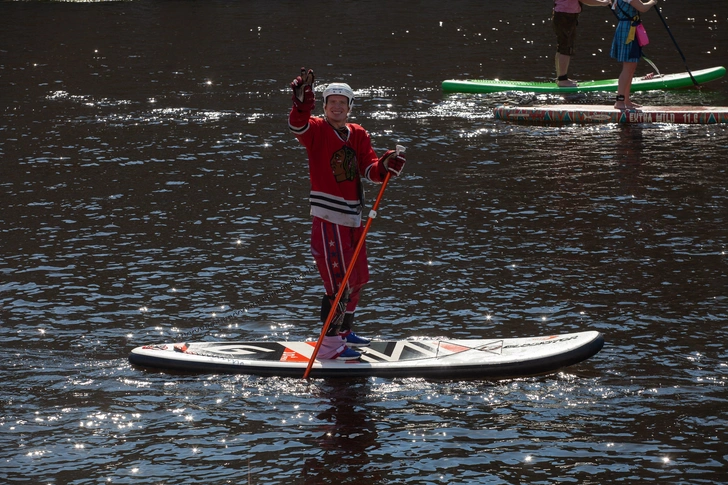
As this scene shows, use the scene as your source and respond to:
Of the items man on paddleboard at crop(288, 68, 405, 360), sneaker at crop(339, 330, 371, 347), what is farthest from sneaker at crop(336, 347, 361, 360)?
sneaker at crop(339, 330, 371, 347)

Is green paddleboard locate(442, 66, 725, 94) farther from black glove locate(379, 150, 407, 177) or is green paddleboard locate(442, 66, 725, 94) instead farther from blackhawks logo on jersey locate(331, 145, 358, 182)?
blackhawks logo on jersey locate(331, 145, 358, 182)

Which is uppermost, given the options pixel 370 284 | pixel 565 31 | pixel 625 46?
pixel 565 31

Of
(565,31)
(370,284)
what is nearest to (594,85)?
(565,31)

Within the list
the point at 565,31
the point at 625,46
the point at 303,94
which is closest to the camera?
the point at 303,94

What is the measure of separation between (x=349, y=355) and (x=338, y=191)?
4.12ft

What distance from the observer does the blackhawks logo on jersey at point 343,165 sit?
24.6 ft

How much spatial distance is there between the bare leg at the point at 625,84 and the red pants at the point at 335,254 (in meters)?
9.45

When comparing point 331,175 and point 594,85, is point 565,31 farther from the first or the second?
point 331,175

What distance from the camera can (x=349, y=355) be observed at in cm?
757

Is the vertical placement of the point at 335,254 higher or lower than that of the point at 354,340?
higher

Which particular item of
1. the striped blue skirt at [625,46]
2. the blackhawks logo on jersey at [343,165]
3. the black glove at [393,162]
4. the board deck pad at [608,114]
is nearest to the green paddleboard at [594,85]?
the board deck pad at [608,114]

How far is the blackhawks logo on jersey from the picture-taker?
751 cm

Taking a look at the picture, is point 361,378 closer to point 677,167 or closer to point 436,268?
point 436,268

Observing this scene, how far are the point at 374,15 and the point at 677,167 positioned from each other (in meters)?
18.7
